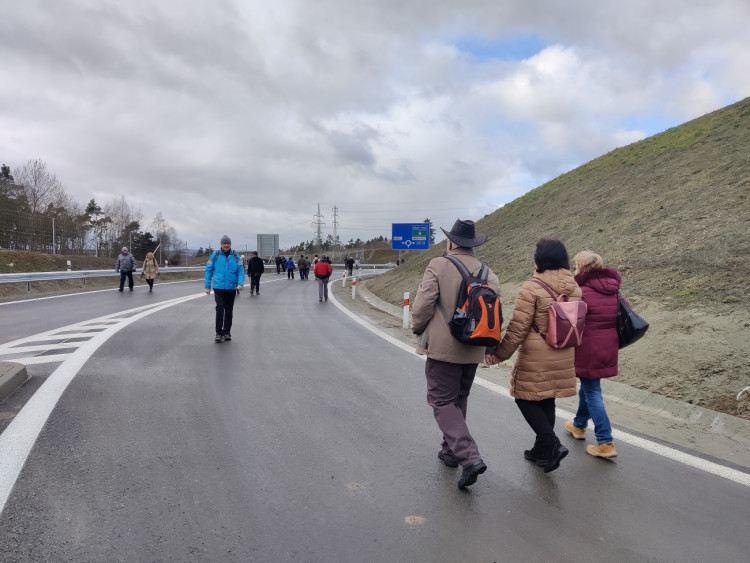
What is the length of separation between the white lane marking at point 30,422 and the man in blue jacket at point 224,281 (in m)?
2.22

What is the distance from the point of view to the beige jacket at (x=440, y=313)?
144 inches

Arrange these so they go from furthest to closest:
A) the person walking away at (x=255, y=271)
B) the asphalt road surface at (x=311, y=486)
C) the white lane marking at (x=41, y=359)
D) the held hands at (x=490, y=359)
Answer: the person walking away at (x=255, y=271)
the white lane marking at (x=41, y=359)
the held hands at (x=490, y=359)
the asphalt road surface at (x=311, y=486)

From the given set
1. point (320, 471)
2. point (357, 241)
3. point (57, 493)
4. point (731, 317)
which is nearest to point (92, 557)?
point (57, 493)

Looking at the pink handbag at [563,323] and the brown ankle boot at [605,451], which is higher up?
the pink handbag at [563,323]

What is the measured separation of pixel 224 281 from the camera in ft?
30.8

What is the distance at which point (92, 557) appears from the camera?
8.46 ft

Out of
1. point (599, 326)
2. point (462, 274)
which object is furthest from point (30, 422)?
point (599, 326)

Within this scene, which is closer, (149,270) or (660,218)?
(660,218)

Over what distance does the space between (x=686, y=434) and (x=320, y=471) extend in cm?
357

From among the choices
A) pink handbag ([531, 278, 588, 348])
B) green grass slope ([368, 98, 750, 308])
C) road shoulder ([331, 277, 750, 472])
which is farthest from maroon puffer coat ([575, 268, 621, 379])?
green grass slope ([368, 98, 750, 308])

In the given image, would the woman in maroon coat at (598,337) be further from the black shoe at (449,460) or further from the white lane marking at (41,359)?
the white lane marking at (41,359)

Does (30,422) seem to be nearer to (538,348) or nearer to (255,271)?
(538,348)

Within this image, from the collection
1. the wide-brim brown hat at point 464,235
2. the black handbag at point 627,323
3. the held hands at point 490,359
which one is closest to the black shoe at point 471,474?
the held hands at point 490,359

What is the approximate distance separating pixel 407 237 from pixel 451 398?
33.6 meters
